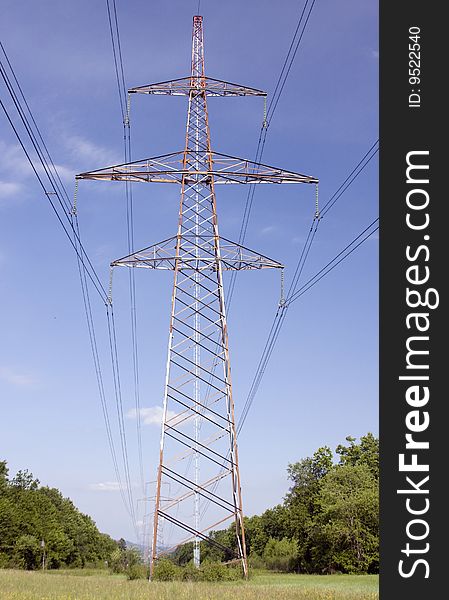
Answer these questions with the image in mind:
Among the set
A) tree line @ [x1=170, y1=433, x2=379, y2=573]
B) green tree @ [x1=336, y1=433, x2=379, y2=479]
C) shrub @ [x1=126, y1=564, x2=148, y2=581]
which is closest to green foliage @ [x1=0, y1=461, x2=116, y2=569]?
tree line @ [x1=170, y1=433, x2=379, y2=573]

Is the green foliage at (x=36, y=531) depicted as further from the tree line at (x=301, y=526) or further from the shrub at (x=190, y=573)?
the shrub at (x=190, y=573)

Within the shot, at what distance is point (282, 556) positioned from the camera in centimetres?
10781

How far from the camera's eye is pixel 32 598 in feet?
92.2

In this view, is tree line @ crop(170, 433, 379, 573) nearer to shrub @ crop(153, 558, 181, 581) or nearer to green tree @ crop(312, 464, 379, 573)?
green tree @ crop(312, 464, 379, 573)

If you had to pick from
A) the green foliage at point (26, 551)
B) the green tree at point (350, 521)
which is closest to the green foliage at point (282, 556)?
the green tree at point (350, 521)

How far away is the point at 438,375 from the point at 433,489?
1.66m

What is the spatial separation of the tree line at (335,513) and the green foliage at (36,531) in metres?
30.9

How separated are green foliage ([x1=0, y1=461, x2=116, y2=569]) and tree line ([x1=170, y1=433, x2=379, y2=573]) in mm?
30856

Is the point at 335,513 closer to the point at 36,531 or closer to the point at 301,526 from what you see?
the point at 301,526

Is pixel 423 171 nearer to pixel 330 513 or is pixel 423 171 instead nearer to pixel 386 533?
pixel 386 533

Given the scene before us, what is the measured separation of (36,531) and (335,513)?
5713cm

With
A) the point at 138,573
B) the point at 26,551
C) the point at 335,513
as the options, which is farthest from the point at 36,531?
the point at 138,573

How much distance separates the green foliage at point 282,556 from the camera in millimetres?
91144

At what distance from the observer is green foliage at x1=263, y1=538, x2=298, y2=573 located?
9114 cm
